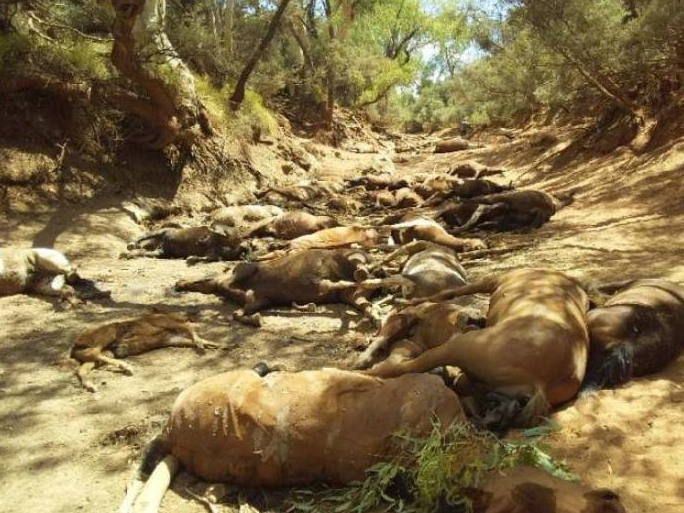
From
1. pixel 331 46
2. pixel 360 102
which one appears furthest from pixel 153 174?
pixel 360 102

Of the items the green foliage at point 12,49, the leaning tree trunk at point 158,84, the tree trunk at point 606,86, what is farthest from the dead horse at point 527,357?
Result: the tree trunk at point 606,86

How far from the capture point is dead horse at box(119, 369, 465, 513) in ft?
9.70

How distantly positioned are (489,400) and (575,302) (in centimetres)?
127

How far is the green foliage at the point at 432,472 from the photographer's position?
8.46ft

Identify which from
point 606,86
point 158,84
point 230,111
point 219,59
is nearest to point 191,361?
point 158,84

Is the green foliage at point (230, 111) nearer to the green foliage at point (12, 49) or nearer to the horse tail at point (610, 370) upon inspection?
the green foliage at point (12, 49)

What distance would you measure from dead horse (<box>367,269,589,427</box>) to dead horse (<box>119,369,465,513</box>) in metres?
0.42

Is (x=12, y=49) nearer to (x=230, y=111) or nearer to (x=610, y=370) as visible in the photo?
(x=230, y=111)

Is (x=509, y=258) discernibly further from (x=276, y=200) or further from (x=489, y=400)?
(x=276, y=200)

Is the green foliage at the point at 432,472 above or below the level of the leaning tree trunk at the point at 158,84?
below

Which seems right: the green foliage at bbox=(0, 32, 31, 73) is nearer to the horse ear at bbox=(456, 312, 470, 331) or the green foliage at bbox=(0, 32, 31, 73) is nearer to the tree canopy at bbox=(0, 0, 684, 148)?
the tree canopy at bbox=(0, 0, 684, 148)

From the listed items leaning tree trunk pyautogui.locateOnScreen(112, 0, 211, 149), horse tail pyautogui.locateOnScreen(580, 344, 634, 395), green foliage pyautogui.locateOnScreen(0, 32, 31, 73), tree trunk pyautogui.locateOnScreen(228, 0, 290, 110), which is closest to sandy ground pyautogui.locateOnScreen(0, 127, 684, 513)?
horse tail pyautogui.locateOnScreen(580, 344, 634, 395)

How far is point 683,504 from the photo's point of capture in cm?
269

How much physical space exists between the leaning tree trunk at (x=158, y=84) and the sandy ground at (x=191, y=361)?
183 centimetres
